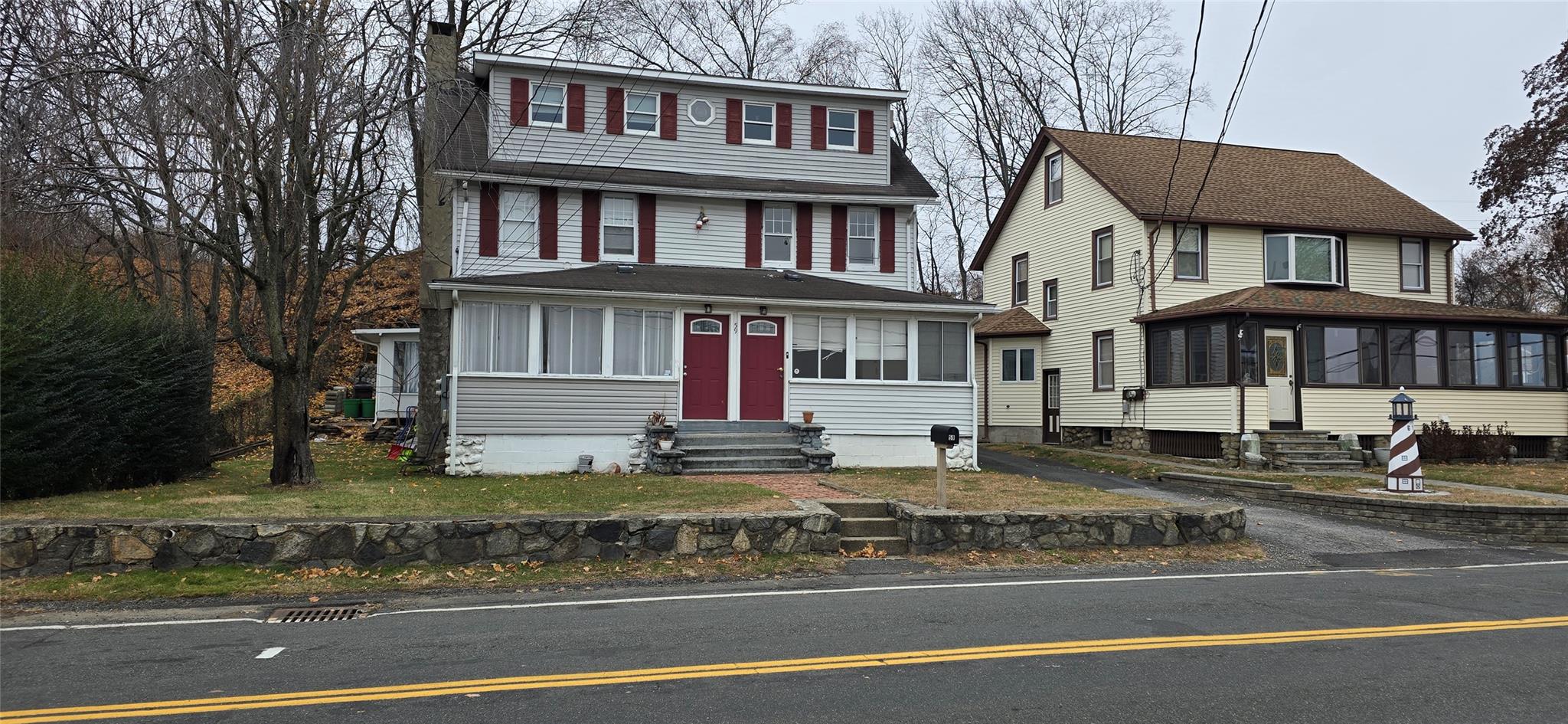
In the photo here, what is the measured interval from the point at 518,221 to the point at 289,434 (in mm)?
7514

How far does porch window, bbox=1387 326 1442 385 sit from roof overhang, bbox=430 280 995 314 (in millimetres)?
10569

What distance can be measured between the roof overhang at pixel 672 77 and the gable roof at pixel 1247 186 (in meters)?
7.34

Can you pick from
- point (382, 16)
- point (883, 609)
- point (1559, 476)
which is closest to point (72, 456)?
point (382, 16)

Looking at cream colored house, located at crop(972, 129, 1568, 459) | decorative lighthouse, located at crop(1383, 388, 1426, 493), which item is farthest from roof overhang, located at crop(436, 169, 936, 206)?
decorative lighthouse, located at crop(1383, 388, 1426, 493)

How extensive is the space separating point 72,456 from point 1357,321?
79.7 feet

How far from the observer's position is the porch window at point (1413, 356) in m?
21.9

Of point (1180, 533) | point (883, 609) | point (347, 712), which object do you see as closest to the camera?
point (347, 712)

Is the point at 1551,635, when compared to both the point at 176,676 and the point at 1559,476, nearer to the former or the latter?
the point at 176,676

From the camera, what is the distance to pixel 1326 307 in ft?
69.9

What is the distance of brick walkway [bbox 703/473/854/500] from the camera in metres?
12.8

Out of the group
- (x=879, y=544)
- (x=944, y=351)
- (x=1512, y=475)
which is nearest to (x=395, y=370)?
(x=944, y=351)

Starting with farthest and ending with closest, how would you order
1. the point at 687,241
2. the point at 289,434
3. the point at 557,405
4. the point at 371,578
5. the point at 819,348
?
the point at 687,241
the point at 819,348
the point at 557,405
the point at 289,434
the point at 371,578

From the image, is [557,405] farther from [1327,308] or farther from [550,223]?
[1327,308]

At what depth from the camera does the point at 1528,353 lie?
22.8m
